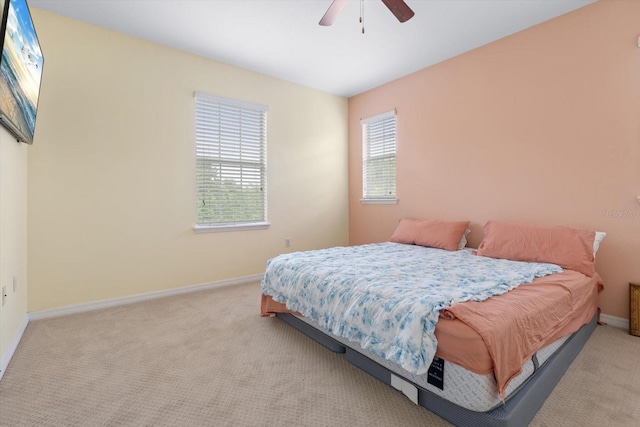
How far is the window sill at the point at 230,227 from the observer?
3.62m

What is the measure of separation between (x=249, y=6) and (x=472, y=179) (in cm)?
287

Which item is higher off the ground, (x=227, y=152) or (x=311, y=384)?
(x=227, y=152)

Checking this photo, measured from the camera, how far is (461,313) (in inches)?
55.3

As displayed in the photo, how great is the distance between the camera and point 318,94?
4.62 m

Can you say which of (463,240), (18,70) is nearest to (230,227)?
(18,70)

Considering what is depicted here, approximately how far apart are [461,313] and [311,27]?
2.85 m

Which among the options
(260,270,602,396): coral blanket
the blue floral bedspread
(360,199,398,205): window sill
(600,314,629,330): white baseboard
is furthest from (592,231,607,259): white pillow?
(360,199,398,205): window sill

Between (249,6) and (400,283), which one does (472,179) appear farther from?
(249,6)

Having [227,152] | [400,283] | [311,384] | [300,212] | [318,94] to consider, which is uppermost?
[318,94]

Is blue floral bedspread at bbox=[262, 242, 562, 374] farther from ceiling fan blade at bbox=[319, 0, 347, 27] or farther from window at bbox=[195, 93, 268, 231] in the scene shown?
ceiling fan blade at bbox=[319, 0, 347, 27]

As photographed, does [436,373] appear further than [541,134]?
No

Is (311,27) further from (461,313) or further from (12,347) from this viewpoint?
(12,347)

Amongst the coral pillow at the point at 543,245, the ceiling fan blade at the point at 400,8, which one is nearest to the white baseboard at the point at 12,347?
the ceiling fan blade at the point at 400,8

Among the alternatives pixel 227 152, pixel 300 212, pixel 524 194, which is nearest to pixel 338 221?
pixel 300 212
